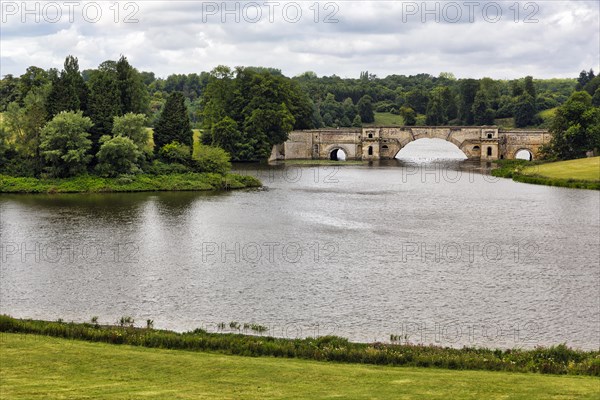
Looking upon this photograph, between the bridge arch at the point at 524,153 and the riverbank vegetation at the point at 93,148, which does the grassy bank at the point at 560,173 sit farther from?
the riverbank vegetation at the point at 93,148

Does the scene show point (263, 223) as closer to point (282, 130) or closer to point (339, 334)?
point (339, 334)

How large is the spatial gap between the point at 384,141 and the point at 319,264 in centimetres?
7449

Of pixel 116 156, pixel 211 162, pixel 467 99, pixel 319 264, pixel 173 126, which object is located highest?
pixel 467 99

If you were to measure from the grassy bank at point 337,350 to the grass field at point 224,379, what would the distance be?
704 millimetres

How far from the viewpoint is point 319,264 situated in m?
36.1

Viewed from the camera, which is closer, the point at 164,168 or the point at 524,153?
the point at 164,168

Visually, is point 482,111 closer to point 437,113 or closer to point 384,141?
point 437,113

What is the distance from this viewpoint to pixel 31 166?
65.9m

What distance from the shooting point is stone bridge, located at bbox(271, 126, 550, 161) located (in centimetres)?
10500

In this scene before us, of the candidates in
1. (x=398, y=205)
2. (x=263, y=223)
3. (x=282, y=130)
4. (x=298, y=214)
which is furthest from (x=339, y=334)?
(x=282, y=130)

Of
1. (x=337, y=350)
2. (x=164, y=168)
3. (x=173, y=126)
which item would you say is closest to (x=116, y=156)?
(x=164, y=168)

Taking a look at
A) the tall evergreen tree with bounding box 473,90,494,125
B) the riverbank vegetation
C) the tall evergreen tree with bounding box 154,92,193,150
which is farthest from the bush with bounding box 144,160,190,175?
the tall evergreen tree with bounding box 473,90,494,125

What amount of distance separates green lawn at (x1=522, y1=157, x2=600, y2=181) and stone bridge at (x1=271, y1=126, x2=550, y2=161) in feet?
54.1

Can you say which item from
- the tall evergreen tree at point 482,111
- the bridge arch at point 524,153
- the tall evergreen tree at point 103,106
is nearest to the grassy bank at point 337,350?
the tall evergreen tree at point 103,106
